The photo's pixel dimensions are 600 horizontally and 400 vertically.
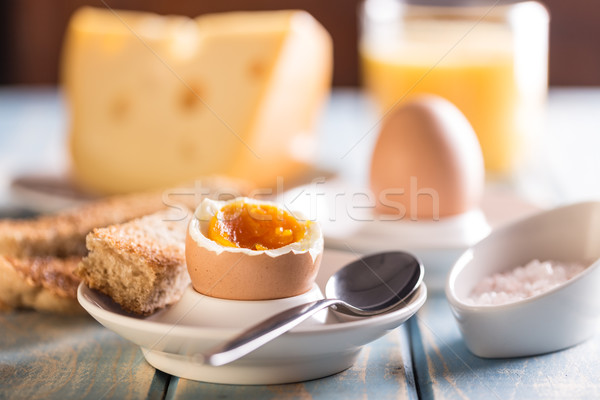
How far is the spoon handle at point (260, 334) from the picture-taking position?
821 millimetres

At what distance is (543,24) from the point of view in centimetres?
210

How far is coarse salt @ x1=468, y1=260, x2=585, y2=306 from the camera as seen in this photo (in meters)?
1.12

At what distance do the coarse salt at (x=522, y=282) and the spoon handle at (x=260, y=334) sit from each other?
0.27m

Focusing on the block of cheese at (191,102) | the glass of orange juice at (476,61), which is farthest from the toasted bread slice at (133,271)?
the glass of orange juice at (476,61)

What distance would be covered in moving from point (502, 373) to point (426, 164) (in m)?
0.56

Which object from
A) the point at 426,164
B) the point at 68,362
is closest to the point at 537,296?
the point at 426,164

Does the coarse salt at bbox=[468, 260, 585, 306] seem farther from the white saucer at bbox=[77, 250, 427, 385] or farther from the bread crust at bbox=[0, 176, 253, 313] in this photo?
the bread crust at bbox=[0, 176, 253, 313]

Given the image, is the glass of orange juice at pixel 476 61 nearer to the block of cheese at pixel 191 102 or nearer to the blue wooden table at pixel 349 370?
the block of cheese at pixel 191 102

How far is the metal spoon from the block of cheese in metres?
0.85

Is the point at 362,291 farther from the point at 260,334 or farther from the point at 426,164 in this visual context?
the point at 426,164

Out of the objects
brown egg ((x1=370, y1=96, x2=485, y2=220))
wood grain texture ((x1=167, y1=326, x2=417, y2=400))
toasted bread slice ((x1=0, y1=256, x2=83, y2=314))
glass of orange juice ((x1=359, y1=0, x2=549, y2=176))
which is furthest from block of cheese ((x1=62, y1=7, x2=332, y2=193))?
wood grain texture ((x1=167, y1=326, x2=417, y2=400))

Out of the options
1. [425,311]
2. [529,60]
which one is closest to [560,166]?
[529,60]

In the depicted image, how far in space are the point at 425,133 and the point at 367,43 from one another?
0.81 m

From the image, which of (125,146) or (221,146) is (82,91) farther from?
(221,146)
